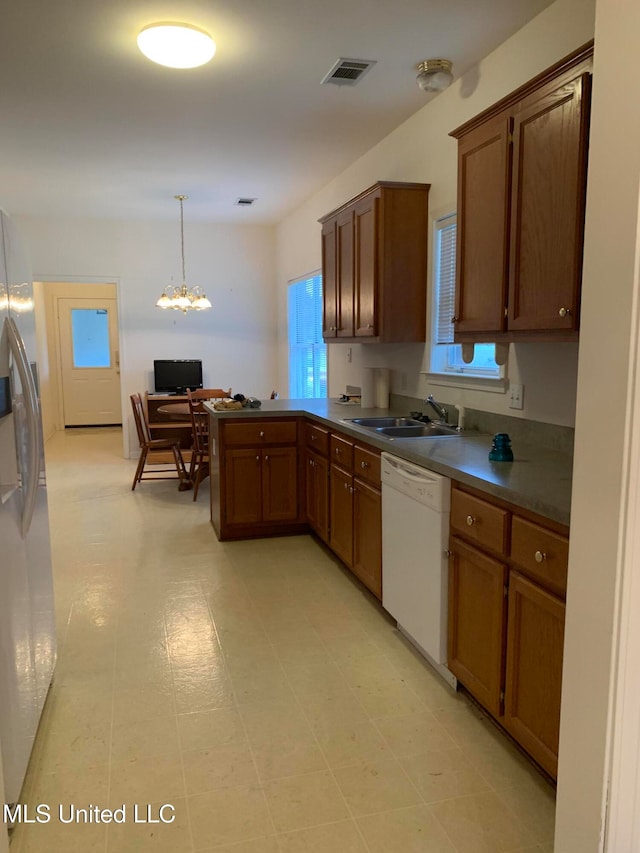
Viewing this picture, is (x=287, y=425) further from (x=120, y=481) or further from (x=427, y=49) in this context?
(x=120, y=481)

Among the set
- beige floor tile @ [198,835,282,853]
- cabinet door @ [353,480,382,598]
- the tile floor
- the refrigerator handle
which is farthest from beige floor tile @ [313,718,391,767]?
the refrigerator handle

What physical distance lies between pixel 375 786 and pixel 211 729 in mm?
633

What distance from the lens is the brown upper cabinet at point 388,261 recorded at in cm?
363

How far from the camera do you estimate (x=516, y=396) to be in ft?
9.38

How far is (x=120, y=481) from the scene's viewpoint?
20.4 feet

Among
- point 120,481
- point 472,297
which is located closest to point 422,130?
point 472,297

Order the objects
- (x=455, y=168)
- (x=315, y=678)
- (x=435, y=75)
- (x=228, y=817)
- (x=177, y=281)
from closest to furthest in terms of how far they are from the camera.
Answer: (x=228, y=817), (x=315, y=678), (x=435, y=75), (x=455, y=168), (x=177, y=281)

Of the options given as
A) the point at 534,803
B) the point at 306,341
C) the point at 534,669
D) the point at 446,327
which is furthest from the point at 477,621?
the point at 306,341

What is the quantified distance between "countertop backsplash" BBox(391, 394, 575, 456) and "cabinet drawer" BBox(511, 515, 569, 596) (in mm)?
716

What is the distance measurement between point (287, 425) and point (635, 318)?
3.21 m

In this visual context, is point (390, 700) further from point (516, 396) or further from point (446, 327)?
point (446, 327)

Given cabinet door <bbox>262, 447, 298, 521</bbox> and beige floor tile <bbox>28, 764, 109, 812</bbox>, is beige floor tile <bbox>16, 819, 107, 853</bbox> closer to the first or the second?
beige floor tile <bbox>28, 764, 109, 812</bbox>

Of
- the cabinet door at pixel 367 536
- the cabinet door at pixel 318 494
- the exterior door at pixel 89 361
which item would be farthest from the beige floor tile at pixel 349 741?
the exterior door at pixel 89 361

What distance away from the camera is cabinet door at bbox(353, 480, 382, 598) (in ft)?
10.0
